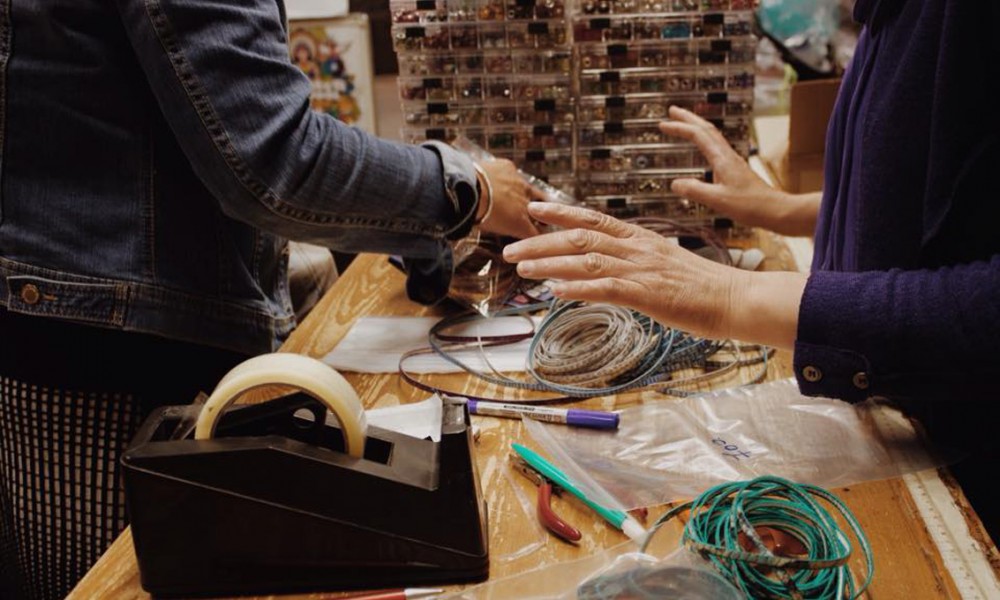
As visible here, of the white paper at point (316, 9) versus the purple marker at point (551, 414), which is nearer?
the purple marker at point (551, 414)

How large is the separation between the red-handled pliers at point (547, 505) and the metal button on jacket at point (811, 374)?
253 mm

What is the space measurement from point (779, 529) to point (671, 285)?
25 cm

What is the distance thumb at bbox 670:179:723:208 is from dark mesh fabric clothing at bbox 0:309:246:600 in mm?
805

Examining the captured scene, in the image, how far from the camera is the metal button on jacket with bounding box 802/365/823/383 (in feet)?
2.62

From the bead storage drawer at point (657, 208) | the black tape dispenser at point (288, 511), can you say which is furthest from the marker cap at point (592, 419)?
the bead storage drawer at point (657, 208)

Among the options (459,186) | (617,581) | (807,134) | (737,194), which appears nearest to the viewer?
(617,581)

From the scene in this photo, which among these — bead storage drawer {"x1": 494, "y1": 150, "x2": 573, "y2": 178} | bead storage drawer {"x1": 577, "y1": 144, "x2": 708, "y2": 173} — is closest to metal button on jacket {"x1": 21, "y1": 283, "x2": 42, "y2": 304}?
bead storage drawer {"x1": 494, "y1": 150, "x2": 573, "y2": 178}

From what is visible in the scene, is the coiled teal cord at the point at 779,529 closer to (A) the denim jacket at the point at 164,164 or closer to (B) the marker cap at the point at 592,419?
(B) the marker cap at the point at 592,419

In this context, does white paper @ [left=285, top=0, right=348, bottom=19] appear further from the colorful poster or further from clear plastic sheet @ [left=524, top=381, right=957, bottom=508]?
clear plastic sheet @ [left=524, top=381, right=957, bottom=508]

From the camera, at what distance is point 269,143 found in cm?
95

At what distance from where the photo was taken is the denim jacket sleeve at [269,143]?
89cm

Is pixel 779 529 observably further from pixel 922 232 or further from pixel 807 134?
pixel 807 134

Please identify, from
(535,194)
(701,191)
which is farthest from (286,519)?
(701,191)

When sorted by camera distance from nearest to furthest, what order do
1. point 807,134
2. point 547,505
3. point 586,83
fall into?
point 547,505
point 586,83
point 807,134
